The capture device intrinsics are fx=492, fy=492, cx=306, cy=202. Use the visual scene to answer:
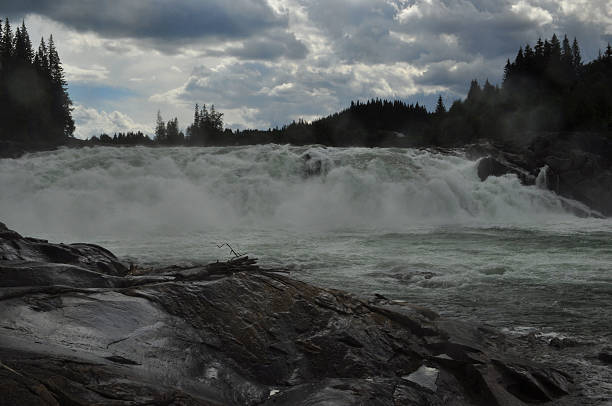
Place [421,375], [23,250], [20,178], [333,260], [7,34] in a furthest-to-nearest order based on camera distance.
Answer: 1. [7,34]
2. [20,178]
3. [333,260]
4. [23,250]
5. [421,375]

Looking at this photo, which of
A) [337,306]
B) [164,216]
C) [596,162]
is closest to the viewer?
[337,306]

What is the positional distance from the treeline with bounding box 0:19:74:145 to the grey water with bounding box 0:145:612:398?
3871 centimetres

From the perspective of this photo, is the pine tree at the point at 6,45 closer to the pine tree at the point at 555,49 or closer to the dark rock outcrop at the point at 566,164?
the dark rock outcrop at the point at 566,164

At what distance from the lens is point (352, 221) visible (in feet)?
75.2

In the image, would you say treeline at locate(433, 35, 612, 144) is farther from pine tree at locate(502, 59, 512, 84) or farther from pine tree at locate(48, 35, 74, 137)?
pine tree at locate(48, 35, 74, 137)

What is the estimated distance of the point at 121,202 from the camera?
73.0ft

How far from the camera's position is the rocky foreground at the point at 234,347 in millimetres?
2990

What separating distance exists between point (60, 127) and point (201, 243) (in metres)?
63.1

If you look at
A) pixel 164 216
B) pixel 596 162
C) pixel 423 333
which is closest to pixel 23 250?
pixel 423 333

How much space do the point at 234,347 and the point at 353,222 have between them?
1853 centimetres

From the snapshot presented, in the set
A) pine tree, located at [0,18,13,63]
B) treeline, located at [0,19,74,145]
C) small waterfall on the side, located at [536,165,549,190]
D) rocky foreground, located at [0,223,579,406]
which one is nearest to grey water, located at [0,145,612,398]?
small waterfall on the side, located at [536,165,549,190]

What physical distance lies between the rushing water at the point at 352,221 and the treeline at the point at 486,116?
15480mm

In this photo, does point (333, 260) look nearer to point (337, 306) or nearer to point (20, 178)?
point (337, 306)

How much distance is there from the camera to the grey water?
30.7 feet
